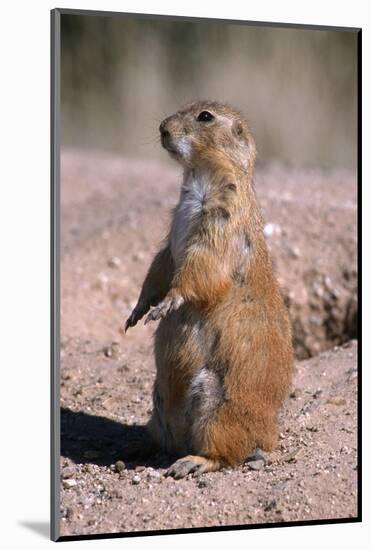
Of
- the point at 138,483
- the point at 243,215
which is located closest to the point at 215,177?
the point at 243,215

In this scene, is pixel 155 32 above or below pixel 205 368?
above

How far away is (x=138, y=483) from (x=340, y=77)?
4.39 metres

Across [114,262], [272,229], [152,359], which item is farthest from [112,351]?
[272,229]

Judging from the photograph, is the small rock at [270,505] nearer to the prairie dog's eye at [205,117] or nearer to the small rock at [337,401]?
the small rock at [337,401]

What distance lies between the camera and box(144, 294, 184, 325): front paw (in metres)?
6.04

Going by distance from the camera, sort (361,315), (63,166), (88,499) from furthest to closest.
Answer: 1. (63,166)
2. (361,315)
3. (88,499)

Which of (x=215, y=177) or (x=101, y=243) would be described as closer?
(x=215, y=177)

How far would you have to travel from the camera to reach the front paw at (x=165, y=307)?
604 centimetres

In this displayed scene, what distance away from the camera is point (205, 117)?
6496 mm

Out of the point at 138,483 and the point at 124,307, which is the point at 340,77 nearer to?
the point at 124,307

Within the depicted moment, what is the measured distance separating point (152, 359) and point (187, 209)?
2225 mm

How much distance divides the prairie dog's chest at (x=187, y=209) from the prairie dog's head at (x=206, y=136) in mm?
110

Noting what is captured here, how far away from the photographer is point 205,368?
633 centimetres

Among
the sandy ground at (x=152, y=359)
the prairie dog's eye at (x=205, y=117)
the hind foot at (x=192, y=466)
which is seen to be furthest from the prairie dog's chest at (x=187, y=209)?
the hind foot at (x=192, y=466)
